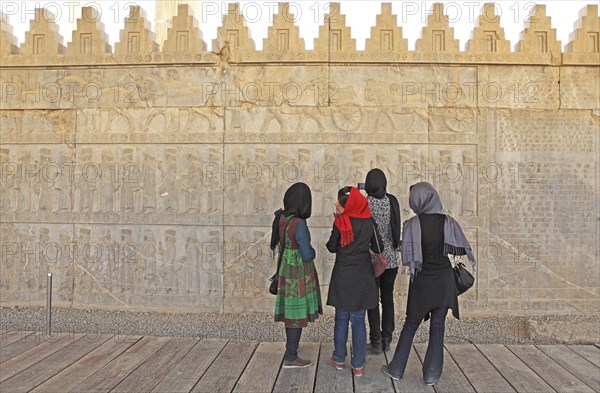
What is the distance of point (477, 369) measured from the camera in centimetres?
436

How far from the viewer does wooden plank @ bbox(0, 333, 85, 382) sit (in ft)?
13.9

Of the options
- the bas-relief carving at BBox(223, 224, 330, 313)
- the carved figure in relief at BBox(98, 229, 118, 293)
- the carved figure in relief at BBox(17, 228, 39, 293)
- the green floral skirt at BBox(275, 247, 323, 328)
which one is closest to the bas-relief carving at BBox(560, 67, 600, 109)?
the bas-relief carving at BBox(223, 224, 330, 313)

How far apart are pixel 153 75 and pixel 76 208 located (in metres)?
2.23

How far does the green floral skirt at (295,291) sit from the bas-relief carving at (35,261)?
3885mm

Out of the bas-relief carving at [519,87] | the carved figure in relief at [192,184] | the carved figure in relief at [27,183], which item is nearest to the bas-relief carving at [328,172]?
the carved figure in relief at [192,184]

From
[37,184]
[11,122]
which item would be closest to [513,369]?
[37,184]

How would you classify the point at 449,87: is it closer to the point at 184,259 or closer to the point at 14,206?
the point at 184,259

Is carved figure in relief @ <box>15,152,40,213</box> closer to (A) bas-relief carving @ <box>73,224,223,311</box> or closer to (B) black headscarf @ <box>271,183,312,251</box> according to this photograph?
(A) bas-relief carving @ <box>73,224,223,311</box>

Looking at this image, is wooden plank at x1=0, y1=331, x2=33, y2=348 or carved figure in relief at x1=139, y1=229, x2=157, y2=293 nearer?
wooden plank at x1=0, y1=331, x2=33, y2=348

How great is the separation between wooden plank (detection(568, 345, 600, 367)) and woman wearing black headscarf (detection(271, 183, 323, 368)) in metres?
3.02

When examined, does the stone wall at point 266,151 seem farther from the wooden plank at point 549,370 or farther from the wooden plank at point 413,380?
the wooden plank at point 413,380

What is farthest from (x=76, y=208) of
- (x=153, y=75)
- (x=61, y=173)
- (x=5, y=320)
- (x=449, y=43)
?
Answer: (x=449, y=43)

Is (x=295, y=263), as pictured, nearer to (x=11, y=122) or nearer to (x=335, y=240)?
(x=335, y=240)

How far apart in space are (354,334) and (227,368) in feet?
4.35
